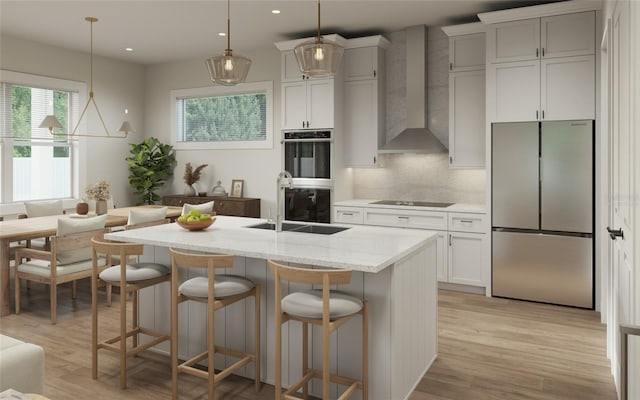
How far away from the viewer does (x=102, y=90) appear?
7273mm

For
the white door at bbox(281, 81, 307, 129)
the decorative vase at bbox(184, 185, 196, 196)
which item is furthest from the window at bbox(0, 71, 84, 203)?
the white door at bbox(281, 81, 307, 129)

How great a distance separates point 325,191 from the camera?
5.81m

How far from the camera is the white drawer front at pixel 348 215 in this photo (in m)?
5.63

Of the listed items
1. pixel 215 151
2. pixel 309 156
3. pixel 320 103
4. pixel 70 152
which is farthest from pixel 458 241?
pixel 70 152

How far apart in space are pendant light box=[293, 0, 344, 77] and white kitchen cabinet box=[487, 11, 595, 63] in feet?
8.05

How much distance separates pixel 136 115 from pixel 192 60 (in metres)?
1.33

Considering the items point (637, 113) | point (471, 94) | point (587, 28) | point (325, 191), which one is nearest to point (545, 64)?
point (587, 28)

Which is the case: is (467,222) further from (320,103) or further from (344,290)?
(344,290)

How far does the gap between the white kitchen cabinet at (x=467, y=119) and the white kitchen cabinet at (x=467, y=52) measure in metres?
0.06

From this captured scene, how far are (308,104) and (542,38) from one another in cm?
261

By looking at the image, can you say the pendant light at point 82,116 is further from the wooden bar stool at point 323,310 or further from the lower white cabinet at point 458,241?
the wooden bar stool at point 323,310

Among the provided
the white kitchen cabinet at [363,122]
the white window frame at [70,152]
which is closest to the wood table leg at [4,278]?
the white window frame at [70,152]

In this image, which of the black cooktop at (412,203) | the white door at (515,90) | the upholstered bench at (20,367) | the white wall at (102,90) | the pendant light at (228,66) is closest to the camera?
the upholstered bench at (20,367)

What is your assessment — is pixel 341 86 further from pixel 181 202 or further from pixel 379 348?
pixel 379 348
